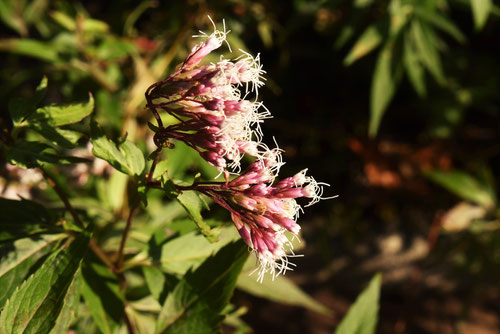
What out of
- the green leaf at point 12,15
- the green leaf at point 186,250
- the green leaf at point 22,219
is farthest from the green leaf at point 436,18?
the green leaf at point 12,15

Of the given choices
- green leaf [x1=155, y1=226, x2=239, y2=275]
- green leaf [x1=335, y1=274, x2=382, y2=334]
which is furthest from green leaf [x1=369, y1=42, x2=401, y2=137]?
green leaf [x1=155, y1=226, x2=239, y2=275]

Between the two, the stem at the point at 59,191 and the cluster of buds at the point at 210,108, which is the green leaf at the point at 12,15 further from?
the cluster of buds at the point at 210,108

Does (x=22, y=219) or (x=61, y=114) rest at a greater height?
(x=61, y=114)

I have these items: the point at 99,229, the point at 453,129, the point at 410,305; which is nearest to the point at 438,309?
the point at 410,305

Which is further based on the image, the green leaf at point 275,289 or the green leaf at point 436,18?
the green leaf at point 436,18

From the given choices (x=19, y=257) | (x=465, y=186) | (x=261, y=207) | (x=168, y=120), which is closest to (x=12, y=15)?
(x=168, y=120)

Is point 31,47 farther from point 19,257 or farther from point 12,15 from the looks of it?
point 19,257
